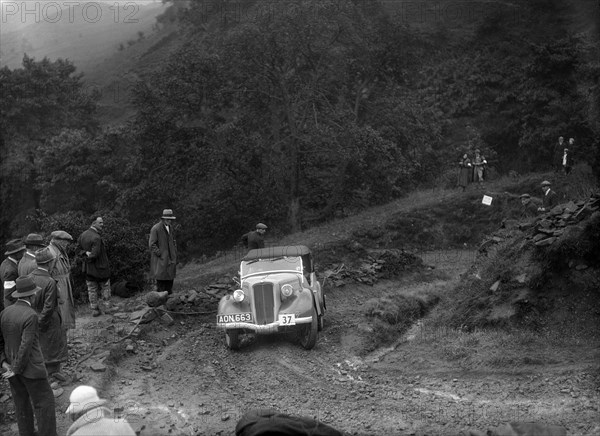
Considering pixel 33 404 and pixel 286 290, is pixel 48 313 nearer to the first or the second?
pixel 33 404

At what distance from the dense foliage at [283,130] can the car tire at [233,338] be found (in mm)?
7460

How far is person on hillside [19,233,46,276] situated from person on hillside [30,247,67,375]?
0.70 ft

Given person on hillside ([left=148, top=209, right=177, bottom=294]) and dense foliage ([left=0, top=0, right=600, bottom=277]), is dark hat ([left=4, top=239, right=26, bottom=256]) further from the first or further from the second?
dense foliage ([left=0, top=0, right=600, bottom=277])

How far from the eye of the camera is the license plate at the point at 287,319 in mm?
10367

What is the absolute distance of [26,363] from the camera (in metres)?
7.06

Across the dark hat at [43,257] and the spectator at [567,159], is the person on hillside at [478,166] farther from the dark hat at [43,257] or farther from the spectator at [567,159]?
the dark hat at [43,257]

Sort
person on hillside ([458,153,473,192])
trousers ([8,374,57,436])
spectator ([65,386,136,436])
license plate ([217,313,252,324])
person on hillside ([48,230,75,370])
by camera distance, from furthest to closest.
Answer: person on hillside ([458,153,473,192]) < license plate ([217,313,252,324]) < person on hillside ([48,230,75,370]) < trousers ([8,374,57,436]) < spectator ([65,386,136,436])

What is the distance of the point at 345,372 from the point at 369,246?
11.6 meters

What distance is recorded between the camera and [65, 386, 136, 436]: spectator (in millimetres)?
4770

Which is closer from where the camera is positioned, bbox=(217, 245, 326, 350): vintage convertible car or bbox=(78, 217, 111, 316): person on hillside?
bbox=(217, 245, 326, 350): vintage convertible car

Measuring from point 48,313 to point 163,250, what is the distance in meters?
4.43

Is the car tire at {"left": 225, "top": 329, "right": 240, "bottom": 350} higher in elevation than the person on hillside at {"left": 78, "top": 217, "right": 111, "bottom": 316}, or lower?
lower

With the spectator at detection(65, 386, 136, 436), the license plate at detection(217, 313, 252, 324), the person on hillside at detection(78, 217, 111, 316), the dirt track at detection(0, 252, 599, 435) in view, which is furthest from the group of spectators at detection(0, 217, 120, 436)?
the license plate at detection(217, 313, 252, 324)

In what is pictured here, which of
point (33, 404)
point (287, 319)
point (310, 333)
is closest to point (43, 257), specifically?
point (33, 404)
